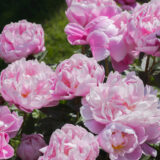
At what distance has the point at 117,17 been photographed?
40.4 inches

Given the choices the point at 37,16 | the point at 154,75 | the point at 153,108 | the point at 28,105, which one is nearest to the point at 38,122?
the point at 28,105

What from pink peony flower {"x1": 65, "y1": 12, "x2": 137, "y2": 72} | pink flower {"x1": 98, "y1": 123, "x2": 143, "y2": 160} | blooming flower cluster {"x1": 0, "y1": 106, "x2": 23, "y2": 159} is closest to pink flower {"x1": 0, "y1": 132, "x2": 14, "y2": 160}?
blooming flower cluster {"x1": 0, "y1": 106, "x2": 23, "y2": 159}

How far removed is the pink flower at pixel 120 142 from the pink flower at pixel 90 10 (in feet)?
1.28

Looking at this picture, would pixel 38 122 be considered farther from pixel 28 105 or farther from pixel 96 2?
pixel 96 2

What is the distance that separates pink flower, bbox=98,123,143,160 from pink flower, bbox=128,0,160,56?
26cm

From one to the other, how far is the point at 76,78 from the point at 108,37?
16cm

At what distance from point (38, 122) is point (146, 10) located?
1.62 ft

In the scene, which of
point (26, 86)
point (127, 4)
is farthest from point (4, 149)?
point (127, 4)

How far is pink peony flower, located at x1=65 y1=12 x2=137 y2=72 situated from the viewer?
988 millimetres

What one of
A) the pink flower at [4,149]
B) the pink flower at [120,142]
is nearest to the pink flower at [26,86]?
the pink flower at [4,149]

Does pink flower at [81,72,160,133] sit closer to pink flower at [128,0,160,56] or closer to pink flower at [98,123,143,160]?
pink flower at [98,123,143,160]

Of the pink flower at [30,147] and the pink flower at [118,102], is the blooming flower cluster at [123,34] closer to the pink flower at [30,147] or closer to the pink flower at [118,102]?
the pink flower at [118,102]

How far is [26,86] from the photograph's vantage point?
3.07 feet

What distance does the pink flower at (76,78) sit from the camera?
2.98 ft
